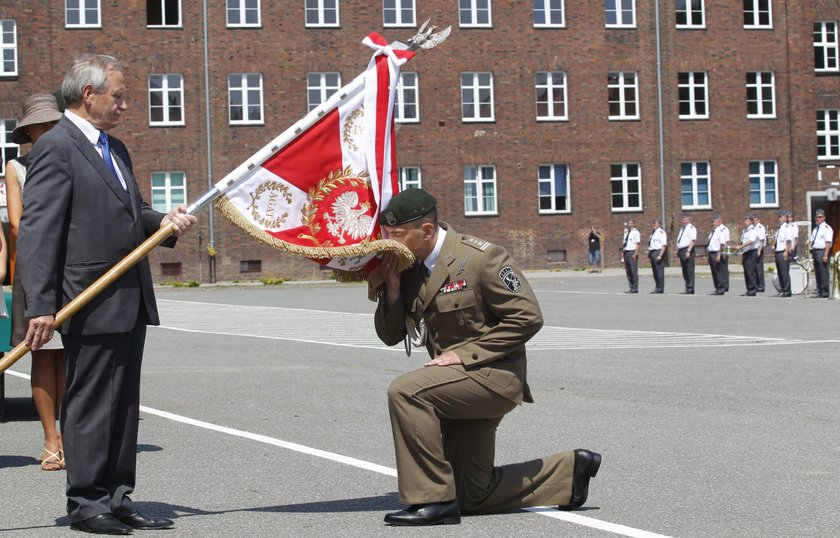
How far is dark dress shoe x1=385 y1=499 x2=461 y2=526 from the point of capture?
6.36 m

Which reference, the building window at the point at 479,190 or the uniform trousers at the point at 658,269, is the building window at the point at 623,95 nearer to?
the building window at the point at 479,190

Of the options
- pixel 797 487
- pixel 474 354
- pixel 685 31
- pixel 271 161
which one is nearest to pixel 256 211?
pixel 271 161

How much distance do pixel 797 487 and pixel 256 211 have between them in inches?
125

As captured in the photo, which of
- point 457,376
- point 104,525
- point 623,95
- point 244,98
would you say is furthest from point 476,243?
point 623,95

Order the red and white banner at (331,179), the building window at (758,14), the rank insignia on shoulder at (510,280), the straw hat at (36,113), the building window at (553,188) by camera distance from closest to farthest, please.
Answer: the rank insignia on shoulder at (510,280) < the red and white banner at (331,179) < the straw hat at (36,113) < the building window at (553,188) < the building window at (758,14)

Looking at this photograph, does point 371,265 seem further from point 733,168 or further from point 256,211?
point 733,168

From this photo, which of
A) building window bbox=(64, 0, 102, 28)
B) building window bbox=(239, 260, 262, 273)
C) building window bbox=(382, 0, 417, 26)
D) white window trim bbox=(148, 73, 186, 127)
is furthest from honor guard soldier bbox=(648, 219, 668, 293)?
building window bbox=(64, 0, 102, 28)

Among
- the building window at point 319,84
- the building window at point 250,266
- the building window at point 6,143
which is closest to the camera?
the building window at point 6,143

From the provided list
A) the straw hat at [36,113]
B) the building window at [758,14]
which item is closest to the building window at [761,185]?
the building window at [758,14]

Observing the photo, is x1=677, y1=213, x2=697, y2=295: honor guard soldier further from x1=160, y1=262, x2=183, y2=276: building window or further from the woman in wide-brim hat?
the woman in wide-brim hat

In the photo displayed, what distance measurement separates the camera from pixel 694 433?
9531 mm

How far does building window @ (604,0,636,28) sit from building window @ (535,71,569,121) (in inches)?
110

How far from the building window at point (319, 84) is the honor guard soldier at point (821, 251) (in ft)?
73.9

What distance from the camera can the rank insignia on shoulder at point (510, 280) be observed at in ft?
21.2
